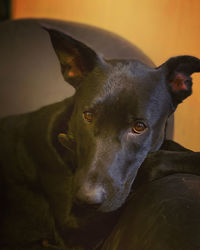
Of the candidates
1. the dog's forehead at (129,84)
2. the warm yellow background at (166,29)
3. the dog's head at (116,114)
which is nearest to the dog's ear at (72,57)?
the dog's head at (116,114)

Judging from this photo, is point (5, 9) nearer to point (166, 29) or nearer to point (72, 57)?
point (72, 57)

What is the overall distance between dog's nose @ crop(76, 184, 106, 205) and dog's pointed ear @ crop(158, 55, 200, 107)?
0.46 meters

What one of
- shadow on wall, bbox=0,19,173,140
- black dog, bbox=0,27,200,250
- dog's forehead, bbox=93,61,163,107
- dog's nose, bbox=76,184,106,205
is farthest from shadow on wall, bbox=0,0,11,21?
dog's nose, bbox=76,184,106,205

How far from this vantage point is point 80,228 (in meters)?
1.12

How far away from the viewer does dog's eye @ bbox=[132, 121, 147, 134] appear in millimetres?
1064

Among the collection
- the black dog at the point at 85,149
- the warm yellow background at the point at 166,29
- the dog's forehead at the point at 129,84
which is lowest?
the black dog at the point at 85,149

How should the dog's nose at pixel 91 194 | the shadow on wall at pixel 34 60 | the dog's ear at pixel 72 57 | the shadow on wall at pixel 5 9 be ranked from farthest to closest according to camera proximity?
the shadow on wall at pixel 5 9 < the shadow on wall at pixel 34 60 < the dog's ear at pixel 72 57 < the dog's nose at pixel 91 194

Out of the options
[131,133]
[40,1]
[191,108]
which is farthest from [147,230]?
[40,1]

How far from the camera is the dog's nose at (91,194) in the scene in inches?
35.6

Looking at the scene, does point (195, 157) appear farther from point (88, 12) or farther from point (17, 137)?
point (88, 12)

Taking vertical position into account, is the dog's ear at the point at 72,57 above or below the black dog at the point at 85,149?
above

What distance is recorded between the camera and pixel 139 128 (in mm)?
1076

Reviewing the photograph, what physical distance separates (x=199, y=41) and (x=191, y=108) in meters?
0.23

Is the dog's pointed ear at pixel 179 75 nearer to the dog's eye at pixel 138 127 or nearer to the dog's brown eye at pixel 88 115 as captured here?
the dog's eye at pixel 138 127
